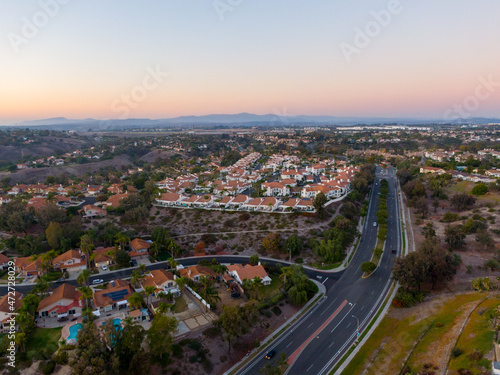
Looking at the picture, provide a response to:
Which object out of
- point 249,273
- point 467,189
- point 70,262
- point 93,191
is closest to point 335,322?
point 249,273

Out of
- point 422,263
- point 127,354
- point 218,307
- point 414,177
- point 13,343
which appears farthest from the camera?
point 414,177

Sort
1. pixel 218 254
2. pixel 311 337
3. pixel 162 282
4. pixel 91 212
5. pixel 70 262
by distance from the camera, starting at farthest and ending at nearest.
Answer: pixel 91 212
pixel 218 254
pixel 70 262
pixel 162 282
pixel 311 337

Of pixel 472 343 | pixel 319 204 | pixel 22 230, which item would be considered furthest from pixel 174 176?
pixel 472 343

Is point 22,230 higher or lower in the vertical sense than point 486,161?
lower

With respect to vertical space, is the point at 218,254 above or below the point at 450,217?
below

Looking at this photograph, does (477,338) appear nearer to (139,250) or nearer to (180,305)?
(180,305)

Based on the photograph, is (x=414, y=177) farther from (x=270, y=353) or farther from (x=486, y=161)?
(x=270, y=353)
